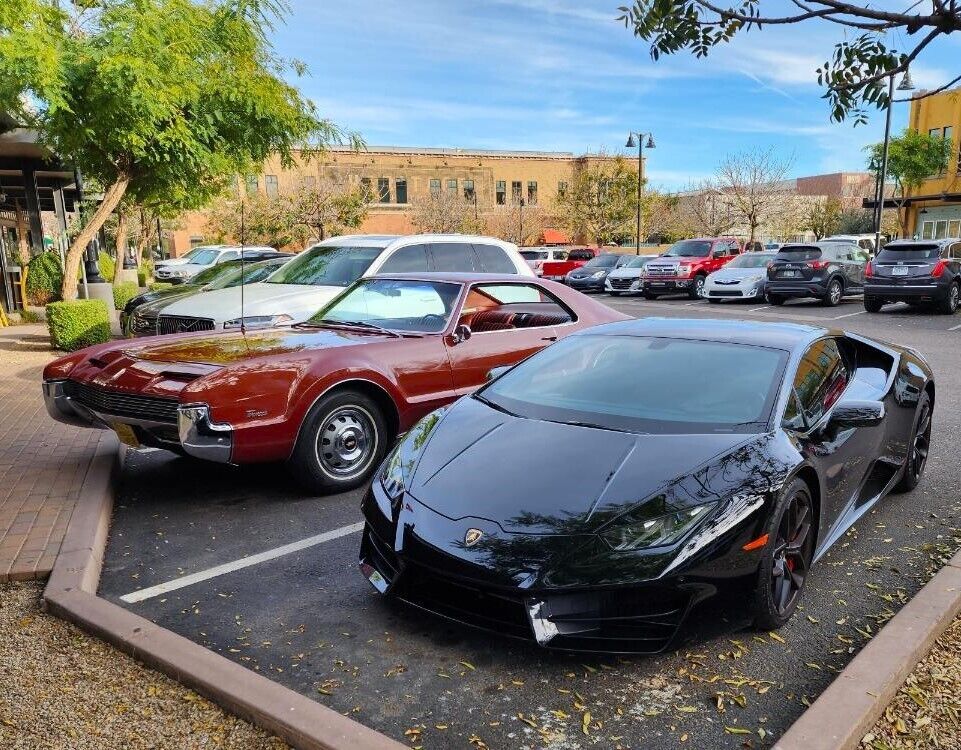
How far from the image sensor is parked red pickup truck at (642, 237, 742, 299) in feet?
79.7

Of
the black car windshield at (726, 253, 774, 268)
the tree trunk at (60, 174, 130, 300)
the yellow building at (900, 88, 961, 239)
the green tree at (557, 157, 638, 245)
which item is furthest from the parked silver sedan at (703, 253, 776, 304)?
the green tree at (557, 157, 638, 245)

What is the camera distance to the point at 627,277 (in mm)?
26609

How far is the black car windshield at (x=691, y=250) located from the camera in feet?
82.8

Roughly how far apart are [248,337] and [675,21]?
3.70 metres

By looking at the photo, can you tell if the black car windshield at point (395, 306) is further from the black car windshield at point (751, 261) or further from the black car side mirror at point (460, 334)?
the black car windshield at point (751, 261)

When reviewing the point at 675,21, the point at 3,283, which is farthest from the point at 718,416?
the point at 3,283

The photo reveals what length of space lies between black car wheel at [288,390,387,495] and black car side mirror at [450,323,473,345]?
848 millimetres

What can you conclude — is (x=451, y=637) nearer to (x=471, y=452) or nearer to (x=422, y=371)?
(x=471, y=452)

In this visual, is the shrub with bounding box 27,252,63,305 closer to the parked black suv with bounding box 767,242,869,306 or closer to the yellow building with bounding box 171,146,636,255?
the parked black suv with bounding box 767,242,869,306

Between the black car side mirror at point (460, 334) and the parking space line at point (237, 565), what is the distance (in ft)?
5.54

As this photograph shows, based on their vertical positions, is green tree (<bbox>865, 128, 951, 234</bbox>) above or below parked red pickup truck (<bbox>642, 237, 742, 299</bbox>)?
above

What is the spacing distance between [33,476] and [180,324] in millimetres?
3979

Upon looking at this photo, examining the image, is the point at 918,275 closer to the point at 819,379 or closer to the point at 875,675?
the point at 819,379

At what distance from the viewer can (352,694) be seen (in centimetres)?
298
